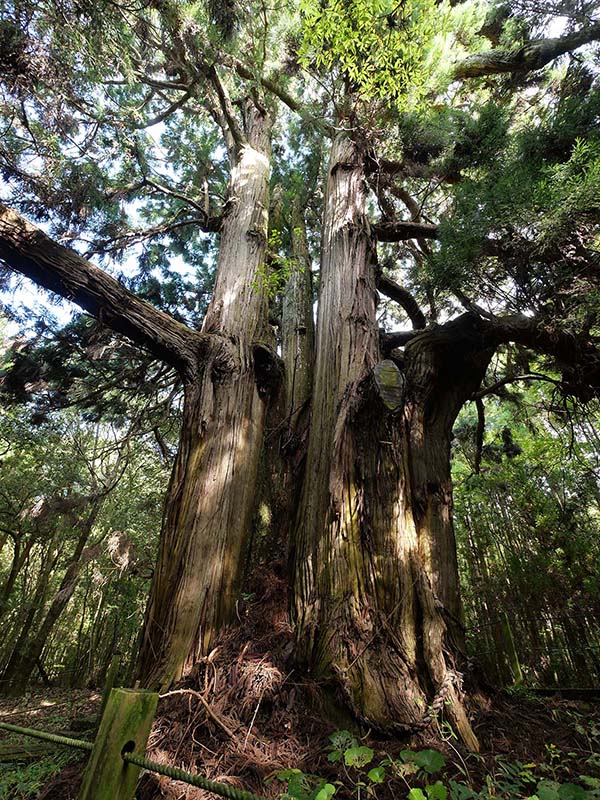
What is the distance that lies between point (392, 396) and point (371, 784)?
1.77m

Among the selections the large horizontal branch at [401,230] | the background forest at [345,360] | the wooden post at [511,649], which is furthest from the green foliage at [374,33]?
the wooden post at [511,649]

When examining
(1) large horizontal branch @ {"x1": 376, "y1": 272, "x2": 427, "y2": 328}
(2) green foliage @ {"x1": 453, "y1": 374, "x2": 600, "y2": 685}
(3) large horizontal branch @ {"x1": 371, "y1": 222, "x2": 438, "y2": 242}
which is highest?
(3) large horizontal branch @ {"x1": 371, "y1": 222, "x2": 438, "y2": 242}

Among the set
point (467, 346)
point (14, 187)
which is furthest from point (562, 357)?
point (14, 187)

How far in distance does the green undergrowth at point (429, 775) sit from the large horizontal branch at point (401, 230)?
3.99 metres

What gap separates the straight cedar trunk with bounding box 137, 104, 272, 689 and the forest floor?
0.21 meters

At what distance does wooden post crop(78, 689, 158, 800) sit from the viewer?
1.04m

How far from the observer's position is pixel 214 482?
2674mm

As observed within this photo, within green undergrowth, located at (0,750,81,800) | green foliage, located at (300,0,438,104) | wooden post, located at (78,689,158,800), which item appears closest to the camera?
wooden post, located at (78,689,158,800)

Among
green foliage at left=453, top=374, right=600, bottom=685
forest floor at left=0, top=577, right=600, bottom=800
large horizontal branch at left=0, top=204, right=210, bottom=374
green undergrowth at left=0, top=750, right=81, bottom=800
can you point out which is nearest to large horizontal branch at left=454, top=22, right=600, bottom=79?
green foliage at left=453, top=374, right=600, bottom=685

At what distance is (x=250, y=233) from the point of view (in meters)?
4.17

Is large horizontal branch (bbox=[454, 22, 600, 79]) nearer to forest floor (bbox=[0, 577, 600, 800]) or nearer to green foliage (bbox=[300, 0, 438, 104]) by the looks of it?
green foliage (bbox=[300, 0, 438, 104])

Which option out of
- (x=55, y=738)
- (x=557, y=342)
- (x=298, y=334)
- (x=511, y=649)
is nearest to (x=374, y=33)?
(x=298, y=334)

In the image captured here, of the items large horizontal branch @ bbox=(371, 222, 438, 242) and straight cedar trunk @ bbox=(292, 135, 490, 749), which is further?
large horizontal branch @ bbox=(371, 222, 438, 242)

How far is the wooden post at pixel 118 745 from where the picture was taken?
1043 mm
